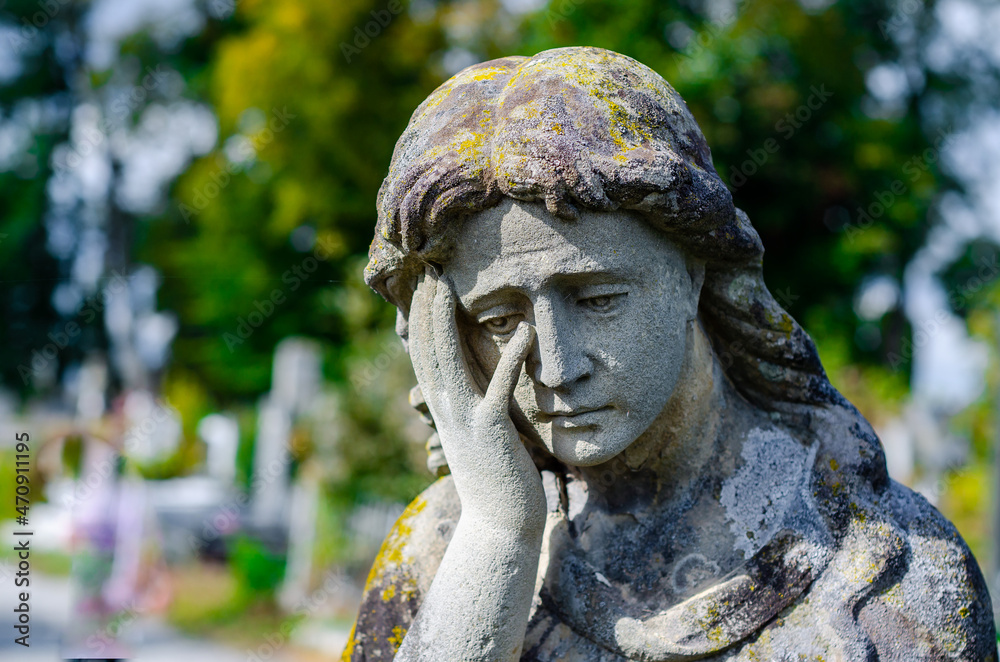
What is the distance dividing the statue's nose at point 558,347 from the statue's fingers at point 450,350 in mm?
182

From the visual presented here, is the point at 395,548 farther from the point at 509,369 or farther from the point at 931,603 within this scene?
the point at 931,603

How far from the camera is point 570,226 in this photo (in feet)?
6.00

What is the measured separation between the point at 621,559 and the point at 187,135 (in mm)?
22434

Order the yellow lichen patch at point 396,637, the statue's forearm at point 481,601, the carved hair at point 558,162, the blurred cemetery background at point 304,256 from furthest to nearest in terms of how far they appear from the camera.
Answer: the blurred cemetery background at point 304,256 → the yellow lichen patch at point 396,637 → the statue's forearm at point 481,601 → the carved hair at point 558,162

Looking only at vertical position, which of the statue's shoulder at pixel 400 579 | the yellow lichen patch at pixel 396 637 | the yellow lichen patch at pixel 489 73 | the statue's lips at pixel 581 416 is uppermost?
the yellow lichen patch at pixel 489 73

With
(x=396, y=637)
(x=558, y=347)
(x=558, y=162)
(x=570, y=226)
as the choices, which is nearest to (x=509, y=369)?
(x=558, y=347)

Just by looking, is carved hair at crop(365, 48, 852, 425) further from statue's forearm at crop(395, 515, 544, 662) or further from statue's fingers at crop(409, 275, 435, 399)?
A: statue's forearm at crop(395, 515, 544, 662)

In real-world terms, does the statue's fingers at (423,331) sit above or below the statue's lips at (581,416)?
above

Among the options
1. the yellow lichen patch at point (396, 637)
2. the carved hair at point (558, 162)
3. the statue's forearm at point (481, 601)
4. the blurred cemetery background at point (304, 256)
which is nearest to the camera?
the carved hair at point (558, 162)

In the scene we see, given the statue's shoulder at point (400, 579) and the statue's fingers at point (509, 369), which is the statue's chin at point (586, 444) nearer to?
the statue's fingers at point (509, 369)

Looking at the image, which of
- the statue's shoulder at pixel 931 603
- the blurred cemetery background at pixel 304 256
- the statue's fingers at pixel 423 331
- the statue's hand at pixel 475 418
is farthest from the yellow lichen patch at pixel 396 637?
the blurred cemetery background at pixel 304 256

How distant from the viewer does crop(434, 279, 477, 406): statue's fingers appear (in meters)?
1.95

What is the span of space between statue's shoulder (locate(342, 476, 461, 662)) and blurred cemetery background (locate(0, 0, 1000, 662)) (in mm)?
6303

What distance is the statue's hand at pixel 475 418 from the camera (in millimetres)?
1918
